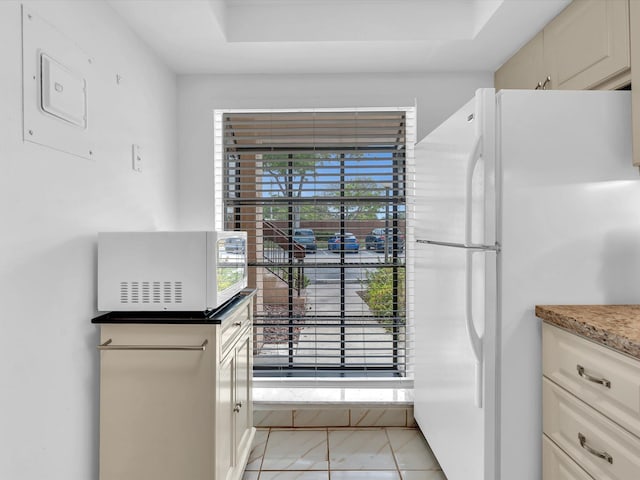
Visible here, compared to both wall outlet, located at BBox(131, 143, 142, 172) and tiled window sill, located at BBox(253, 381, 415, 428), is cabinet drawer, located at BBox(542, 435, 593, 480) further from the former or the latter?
wall outlet, located at BBox(131, 143, 142, 172)

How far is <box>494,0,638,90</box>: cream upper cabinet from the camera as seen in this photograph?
1579 mm

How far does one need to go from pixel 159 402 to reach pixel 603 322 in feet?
4.99

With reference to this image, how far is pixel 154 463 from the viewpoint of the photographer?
5.19 feet

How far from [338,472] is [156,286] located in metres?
1.34

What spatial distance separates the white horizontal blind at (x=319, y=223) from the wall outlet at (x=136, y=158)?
0.70 metres

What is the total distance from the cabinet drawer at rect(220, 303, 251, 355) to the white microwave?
0.51 feet

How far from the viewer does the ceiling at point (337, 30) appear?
204cm

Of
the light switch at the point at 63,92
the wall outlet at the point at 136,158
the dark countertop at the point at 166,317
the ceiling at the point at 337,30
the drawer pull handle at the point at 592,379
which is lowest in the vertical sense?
the drawer pull handle at the point at 592,379

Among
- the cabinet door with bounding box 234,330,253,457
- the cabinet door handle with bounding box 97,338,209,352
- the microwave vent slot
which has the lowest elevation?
the cabinet door with bounding box 234,330,253,457

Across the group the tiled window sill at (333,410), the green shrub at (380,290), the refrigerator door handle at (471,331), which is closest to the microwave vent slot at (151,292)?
the refrigerator door handle at (471,331)

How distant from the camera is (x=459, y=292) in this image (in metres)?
1.78

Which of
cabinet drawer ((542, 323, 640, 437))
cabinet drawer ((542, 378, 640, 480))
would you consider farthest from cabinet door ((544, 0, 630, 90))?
cabinet drawer ((542, 378, 640, 480))

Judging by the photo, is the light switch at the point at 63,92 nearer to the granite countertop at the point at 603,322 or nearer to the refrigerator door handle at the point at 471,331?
the refrigerator door handle at the point at 471,331

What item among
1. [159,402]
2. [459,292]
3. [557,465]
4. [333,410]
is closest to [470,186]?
[459,292]
